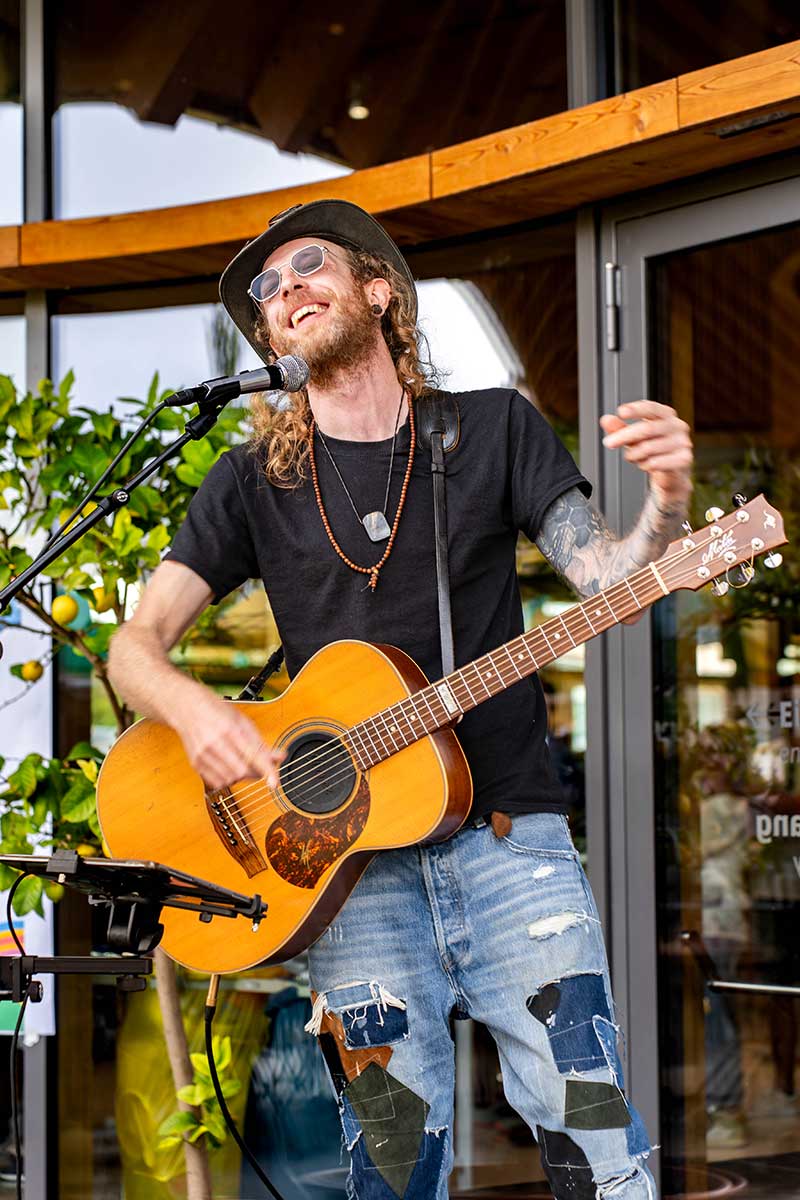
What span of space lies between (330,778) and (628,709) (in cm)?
110

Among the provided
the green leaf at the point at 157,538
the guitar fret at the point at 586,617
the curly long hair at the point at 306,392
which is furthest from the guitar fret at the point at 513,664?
the green leaf at the point at 157,538

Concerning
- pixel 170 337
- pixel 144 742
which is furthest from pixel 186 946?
pixel 170 337

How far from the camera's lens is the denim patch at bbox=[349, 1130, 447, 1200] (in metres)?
2.15

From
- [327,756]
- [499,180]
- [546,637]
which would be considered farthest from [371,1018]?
[499,180]

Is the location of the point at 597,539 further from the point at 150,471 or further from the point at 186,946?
the point at 186,946

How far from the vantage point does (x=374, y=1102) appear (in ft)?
7.06

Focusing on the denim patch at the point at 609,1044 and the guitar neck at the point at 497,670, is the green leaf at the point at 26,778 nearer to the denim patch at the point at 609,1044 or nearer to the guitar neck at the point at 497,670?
the guitar neck at the point at 497,670

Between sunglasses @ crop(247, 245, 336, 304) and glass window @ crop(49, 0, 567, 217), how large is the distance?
3.65 ft

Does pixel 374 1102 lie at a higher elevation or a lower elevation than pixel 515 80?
lower

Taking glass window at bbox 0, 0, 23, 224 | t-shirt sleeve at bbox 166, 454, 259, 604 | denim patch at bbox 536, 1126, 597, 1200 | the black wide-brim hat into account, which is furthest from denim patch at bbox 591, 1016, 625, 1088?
glass window at bbox 0, 0, 23, 224

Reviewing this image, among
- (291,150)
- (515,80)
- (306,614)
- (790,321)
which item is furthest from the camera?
(291,150)

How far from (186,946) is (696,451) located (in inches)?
62.8

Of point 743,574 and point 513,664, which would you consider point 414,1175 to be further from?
point 743,574

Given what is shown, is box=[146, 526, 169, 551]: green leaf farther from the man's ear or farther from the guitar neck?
the guitar neck
